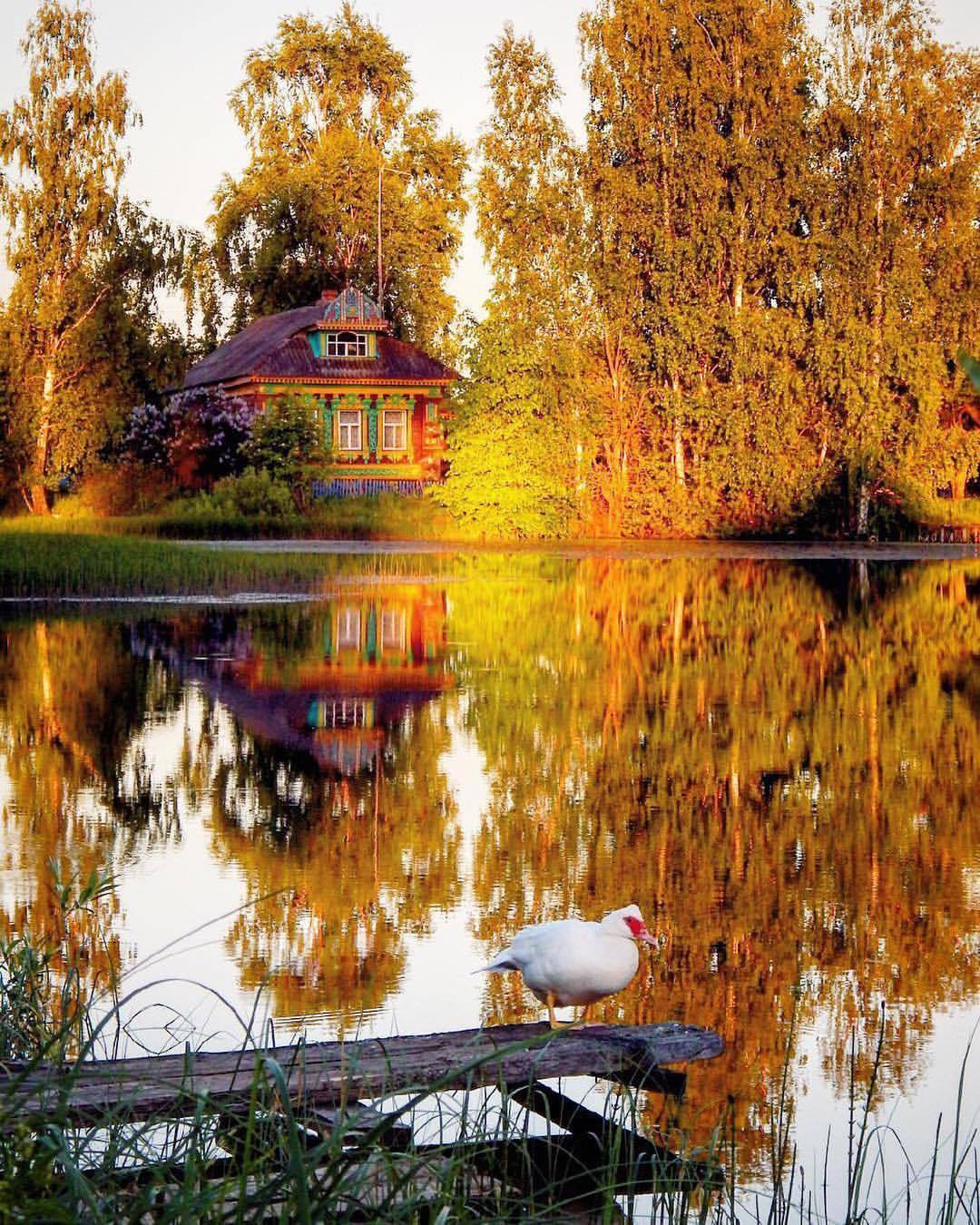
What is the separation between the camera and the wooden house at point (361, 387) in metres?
55.2

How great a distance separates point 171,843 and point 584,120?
41152mm

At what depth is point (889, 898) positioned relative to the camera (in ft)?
30.4

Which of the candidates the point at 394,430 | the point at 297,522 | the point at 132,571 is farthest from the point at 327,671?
the point at 394,430

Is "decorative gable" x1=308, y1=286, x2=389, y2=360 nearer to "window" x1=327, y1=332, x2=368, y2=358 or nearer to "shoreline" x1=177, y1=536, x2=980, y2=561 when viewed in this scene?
"window" x1=327, y1=332, x2=368, y2=358

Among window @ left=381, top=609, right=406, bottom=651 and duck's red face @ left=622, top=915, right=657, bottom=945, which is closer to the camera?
duck's red face @ left=622, top=915, right=657, bottom=945

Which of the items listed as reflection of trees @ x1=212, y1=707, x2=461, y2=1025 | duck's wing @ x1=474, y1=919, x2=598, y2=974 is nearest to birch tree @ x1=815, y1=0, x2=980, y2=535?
reflection of trees @ x1=212, y1=707, x2=461, y2=1025

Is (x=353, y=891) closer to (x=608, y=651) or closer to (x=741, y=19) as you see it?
(x=608, y=651)

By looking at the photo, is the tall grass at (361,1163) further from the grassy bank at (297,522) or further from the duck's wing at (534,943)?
the grassy bank at (297,522)

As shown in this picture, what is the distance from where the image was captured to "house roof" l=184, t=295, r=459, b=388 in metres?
55.2

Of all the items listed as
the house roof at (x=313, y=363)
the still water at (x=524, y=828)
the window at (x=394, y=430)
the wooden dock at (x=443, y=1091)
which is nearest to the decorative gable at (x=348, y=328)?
the house roof at (x=313, y=363)

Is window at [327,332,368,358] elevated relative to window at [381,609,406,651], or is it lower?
elevated

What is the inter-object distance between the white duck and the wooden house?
1910 inches

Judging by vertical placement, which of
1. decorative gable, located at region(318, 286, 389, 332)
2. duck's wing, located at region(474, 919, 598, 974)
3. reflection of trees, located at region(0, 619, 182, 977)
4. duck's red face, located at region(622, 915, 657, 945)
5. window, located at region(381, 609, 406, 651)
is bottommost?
reflection of trees, located at region(0, 619, 182, 977)

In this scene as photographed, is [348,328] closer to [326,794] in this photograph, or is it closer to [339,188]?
[339,188]
